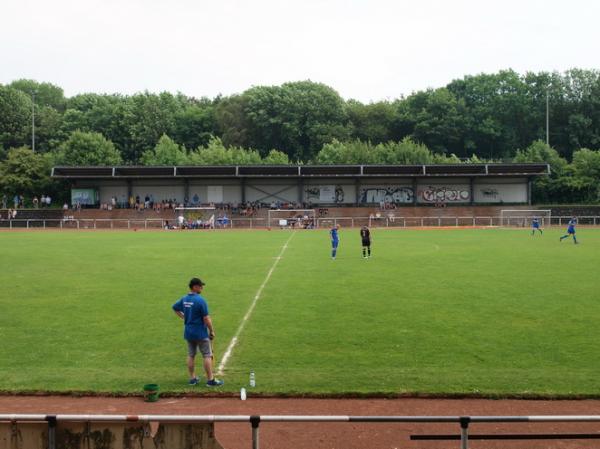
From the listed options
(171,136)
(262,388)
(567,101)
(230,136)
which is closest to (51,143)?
(171,136)

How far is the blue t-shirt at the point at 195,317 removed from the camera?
9844 millimetres

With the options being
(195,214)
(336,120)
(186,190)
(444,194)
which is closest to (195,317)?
(195,214)

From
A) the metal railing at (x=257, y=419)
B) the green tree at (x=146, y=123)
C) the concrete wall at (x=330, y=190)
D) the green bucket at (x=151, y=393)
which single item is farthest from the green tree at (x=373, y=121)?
the metal railing at (x=257, y=419)

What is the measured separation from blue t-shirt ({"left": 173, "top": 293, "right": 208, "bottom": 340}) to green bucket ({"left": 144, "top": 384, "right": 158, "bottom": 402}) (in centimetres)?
104

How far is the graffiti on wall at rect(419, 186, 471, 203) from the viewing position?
219 ft

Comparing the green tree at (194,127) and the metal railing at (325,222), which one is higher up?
the green tree at (194,127)

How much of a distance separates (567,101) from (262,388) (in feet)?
312

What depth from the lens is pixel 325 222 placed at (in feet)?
197

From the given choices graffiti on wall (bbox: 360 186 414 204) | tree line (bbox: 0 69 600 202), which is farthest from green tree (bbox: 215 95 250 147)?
graffiti on wall (bbox: 360 186 414 204)

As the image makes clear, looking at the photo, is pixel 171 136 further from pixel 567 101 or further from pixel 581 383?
pixel 581 383

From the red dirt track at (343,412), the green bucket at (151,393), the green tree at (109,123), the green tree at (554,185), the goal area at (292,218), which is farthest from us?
the green tree at (109,123)

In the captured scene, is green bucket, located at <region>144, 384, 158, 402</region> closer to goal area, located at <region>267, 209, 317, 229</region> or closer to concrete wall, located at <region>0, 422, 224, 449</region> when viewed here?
concrete wall, located at <region>0, 422, 224, 449</region>

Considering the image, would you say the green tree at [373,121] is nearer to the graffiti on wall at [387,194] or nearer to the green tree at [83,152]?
the graffiti on wall at [387,194]

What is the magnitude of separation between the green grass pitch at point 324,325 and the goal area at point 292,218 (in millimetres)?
31237
